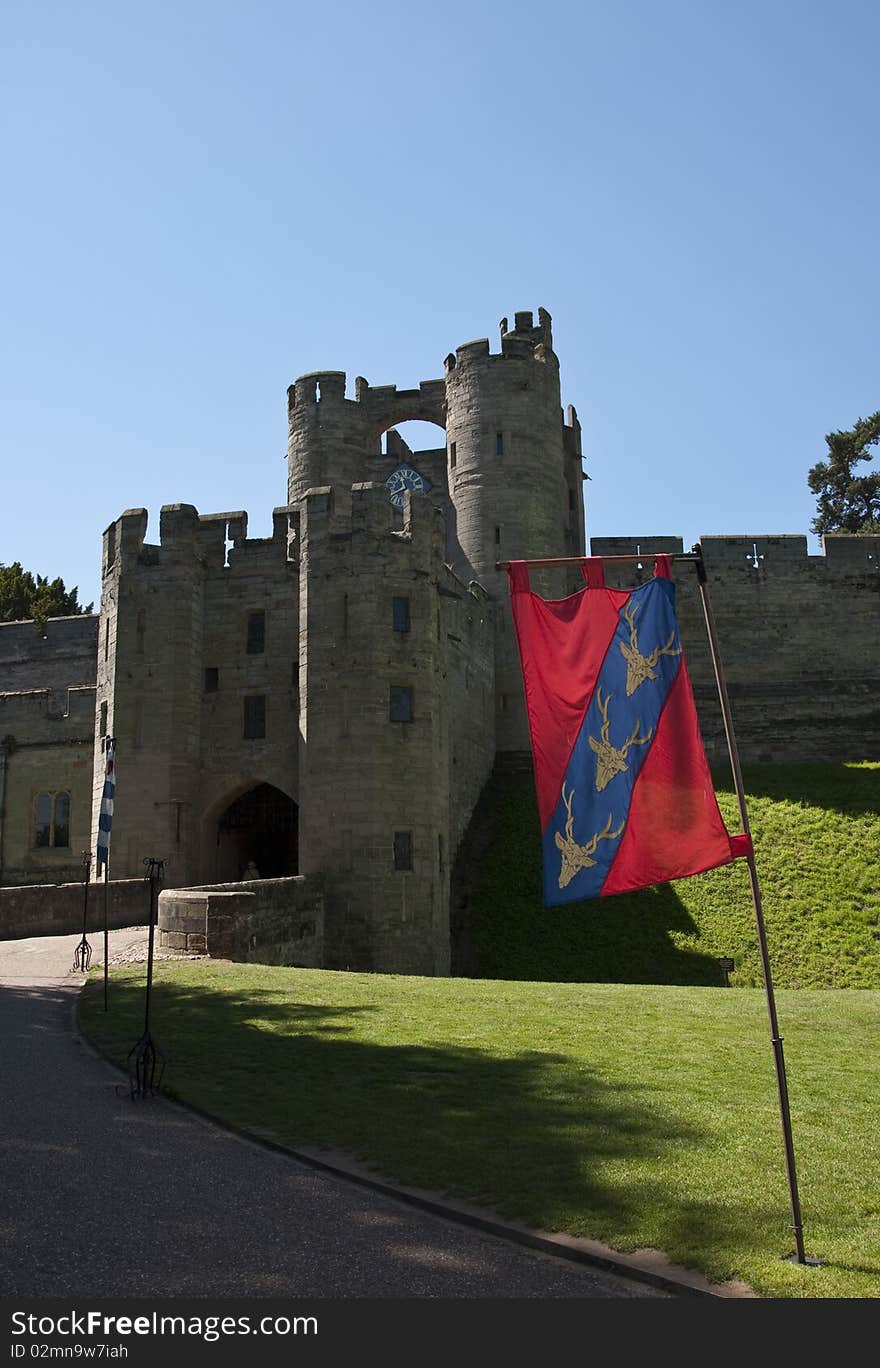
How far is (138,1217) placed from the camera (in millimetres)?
6324

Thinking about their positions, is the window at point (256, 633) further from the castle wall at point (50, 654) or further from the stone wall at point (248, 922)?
the castle wall at point (50, 654)

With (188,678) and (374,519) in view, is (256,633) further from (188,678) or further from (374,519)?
(374,519)

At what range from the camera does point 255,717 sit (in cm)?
3012

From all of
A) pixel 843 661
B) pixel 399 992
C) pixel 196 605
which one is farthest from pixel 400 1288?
pixel 843 661

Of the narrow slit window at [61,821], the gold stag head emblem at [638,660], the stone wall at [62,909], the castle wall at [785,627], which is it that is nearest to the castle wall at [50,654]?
the narrow slit window at [61,821]

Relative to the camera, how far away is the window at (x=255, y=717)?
29953 millimetres

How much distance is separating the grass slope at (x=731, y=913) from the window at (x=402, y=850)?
10.2ft

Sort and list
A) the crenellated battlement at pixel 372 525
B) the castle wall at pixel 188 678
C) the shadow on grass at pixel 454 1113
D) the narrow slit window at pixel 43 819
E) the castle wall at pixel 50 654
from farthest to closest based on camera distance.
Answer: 1. the castle wall at pixel 50 654
2. the narrow slit window at pixel 43 819
3. the castle wall at pixel 188 678
4. the crenellated battlement at pixel 372 525
5. the shadow on grass at pixel 454 1113

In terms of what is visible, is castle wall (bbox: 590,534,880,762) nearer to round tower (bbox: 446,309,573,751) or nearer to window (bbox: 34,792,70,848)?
round tower (bbox: 446,309,573,751)

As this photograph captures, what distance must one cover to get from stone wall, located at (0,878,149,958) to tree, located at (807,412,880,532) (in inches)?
1863

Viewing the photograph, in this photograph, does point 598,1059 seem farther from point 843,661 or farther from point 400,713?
point 843,661

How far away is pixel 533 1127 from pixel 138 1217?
3083 mm

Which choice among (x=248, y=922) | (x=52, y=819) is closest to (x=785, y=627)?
(x=248, y=922)

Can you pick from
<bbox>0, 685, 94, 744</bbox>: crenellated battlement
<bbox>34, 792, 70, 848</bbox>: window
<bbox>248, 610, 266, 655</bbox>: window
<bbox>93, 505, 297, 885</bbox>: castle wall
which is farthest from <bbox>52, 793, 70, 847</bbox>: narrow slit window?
<bbox>248, 610, 266, 655</bbox>: window
